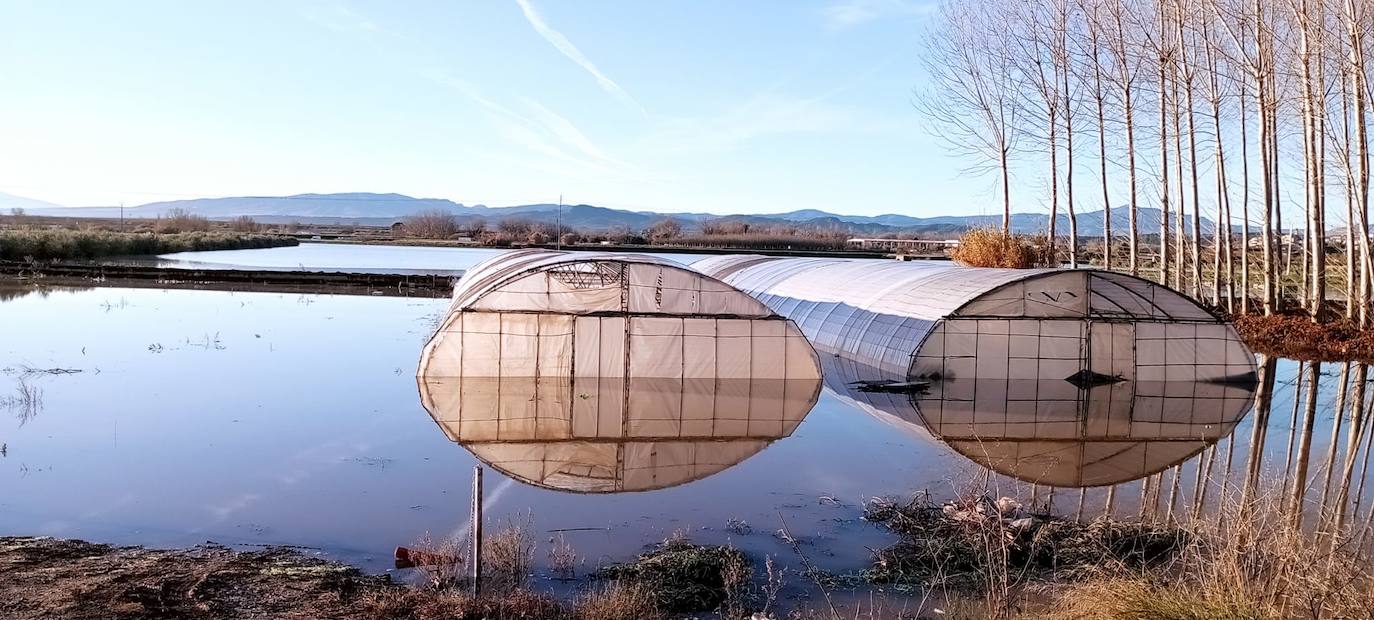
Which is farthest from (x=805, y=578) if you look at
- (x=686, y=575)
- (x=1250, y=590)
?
(x=1250, y=590)

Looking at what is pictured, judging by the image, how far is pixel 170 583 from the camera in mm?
6570

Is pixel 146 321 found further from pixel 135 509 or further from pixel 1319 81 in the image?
pixel 1319 81

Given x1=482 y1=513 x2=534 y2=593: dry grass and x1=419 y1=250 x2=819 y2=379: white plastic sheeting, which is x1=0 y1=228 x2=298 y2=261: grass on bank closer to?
x1=419 y1=250 x2=819 y2=379: white plastic sheeting

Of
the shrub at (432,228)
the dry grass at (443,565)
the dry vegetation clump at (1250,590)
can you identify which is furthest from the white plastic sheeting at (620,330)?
the shrub at (432,228)

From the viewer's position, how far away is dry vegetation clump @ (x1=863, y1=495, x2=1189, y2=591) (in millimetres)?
7293

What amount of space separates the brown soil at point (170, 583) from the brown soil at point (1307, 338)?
19.4m

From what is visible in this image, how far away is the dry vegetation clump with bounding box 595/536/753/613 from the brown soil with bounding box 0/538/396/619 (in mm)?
1659

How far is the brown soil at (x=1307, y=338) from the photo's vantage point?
1977 cm

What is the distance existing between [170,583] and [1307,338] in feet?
71.0

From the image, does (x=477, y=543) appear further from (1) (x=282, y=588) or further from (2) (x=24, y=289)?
(2) (x=24, y=289)

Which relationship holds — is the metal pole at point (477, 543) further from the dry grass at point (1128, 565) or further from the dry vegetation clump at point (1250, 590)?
the dry vegetation clump at point (1250, 590)

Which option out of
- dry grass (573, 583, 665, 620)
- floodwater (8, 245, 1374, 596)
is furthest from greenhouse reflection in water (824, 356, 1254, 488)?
dry grass (573, 583, 665, 620)

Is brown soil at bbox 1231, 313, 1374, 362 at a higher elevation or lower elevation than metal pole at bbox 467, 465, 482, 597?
higher

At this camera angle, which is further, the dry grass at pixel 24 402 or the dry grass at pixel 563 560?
the dry grass at pixel 24 402
